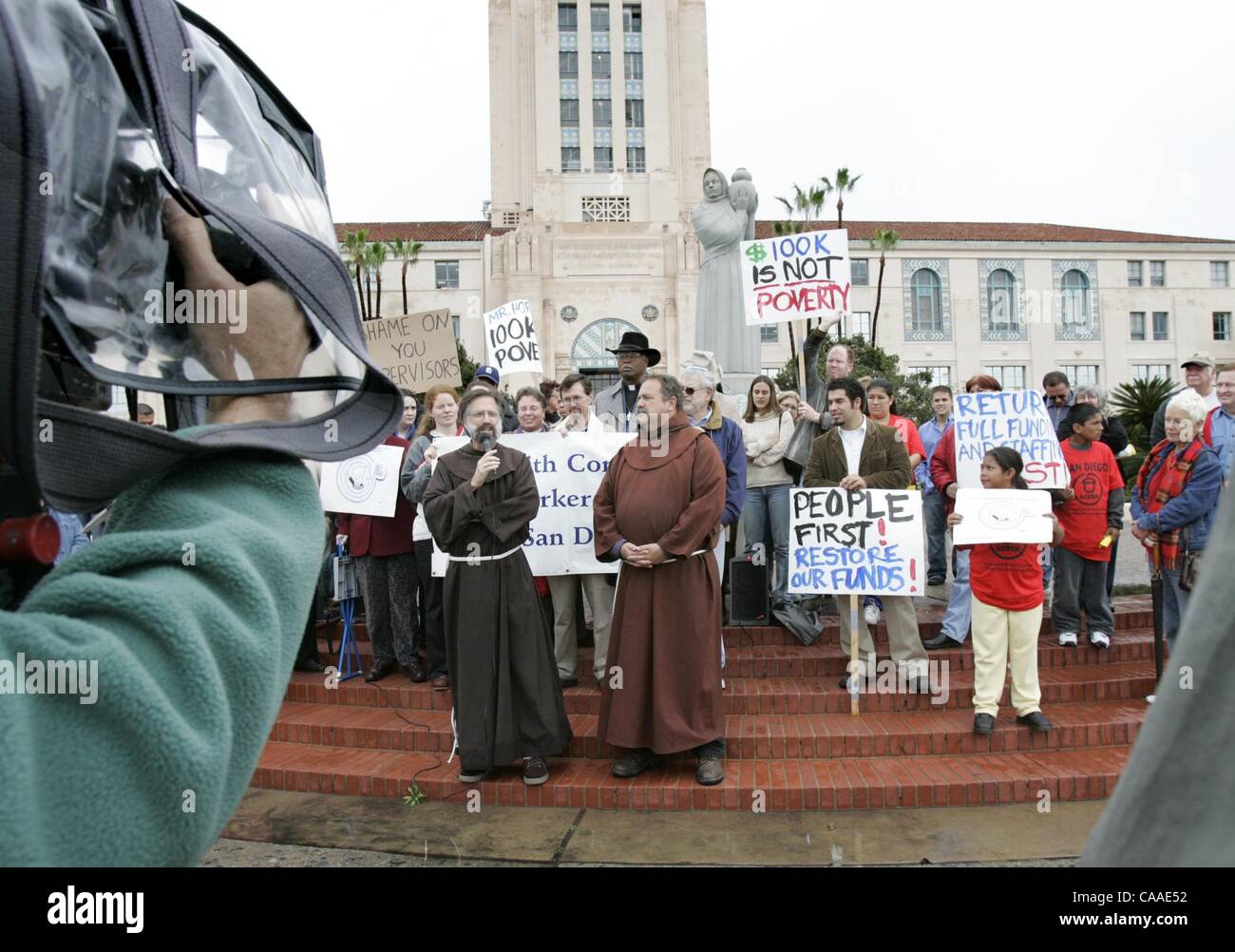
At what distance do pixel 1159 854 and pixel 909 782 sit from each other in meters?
5.08

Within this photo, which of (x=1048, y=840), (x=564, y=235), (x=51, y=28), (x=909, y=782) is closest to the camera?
(x=51, y=28)

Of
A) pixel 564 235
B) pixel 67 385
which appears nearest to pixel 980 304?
pixel 564 235

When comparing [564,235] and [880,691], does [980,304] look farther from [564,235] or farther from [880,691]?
[880,691]

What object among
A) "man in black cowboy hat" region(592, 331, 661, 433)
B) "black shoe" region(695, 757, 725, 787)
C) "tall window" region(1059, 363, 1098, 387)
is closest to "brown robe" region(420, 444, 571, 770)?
"black shoe" region(695, 757, 725, 787)

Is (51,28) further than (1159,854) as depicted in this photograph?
Yes

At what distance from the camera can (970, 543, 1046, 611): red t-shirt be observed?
580 cm

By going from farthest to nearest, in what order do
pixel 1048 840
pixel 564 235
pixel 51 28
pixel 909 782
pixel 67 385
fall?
pixel 564 235
pixel 909 782
pixel 1048 840
pixel 67 385
pixel 51 28

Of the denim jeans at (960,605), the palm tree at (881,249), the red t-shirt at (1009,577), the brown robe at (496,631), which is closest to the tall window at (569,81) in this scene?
the palm tree at (881,249)

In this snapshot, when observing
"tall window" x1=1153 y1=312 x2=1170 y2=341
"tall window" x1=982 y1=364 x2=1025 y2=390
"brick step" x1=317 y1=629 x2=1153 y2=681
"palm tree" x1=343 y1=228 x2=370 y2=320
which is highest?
"palm tree" x1=343 y1=228 x2=370 y2=320

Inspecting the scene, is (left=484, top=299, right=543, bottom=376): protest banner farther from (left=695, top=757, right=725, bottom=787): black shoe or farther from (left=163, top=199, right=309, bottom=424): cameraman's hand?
(left=163, top=199, right=309, bottom=424): cameraman's hand

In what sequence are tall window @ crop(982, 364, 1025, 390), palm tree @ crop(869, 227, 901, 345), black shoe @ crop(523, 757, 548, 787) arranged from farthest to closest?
tall window @ crop(982, 364, 1025, 390) → palm tree @ crop(869, 227, 901, 345) → black shoe @ crop(523, 757, 548, 787)

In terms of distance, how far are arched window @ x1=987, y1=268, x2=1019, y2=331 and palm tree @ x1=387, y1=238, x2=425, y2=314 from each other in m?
32.7

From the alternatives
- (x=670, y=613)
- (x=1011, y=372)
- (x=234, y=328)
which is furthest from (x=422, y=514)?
(x=1011, y=372)
